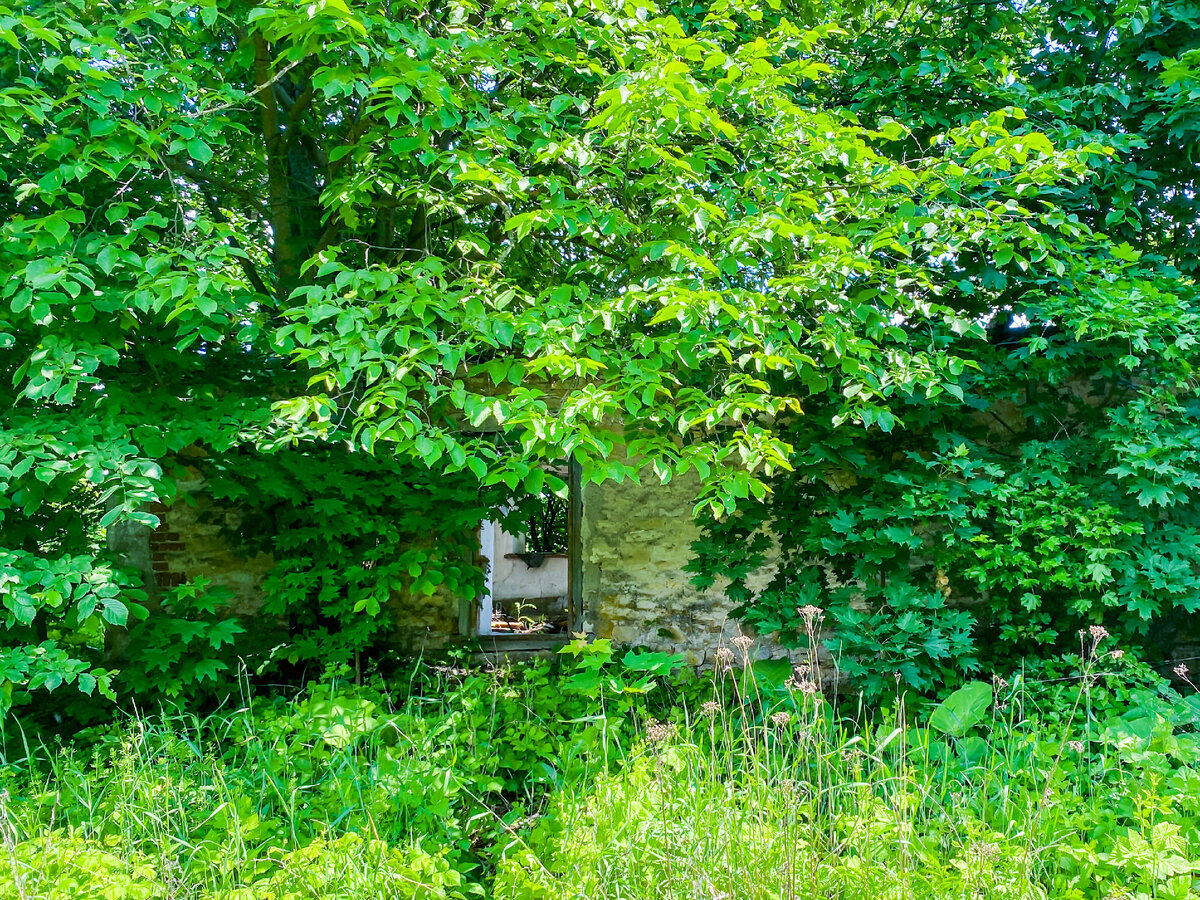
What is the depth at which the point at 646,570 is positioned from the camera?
19.4ft

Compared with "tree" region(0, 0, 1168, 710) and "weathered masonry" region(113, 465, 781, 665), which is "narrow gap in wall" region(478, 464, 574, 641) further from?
"tree" region(0, 0, 1168, 710)

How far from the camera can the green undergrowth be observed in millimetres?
2184

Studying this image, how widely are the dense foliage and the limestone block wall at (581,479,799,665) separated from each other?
1.05m

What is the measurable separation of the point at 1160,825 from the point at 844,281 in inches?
98.6

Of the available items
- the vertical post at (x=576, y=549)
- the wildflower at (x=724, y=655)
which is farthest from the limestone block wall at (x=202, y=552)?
the wildflower at (x=724, y=655)

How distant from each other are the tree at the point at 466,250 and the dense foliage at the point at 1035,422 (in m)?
0.25

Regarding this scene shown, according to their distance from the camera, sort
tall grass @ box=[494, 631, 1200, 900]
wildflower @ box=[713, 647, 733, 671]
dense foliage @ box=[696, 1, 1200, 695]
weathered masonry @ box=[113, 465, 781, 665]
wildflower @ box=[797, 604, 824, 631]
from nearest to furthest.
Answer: tall grass @ box=[494, 631, 1200, 900] → wildflower @ box=[797, 604, 824, 631] → wildflower @ box=[713, 647, 733, 671] → dense foliage @ box=[696, 1, 1200, 695] → weathered masonry @ box=[113, 465, 781, 665]

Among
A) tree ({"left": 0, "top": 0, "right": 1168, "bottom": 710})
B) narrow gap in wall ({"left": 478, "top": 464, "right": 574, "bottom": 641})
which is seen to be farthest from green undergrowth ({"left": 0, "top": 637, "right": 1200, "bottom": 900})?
narrow gap in wall ({"left": 478, "top": 464, "right": 574, "bottom": 641})

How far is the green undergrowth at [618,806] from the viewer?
86.0 inches

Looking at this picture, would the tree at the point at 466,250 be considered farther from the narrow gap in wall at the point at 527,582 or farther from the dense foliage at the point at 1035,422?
the narrow gap in wall at the point at 527,582

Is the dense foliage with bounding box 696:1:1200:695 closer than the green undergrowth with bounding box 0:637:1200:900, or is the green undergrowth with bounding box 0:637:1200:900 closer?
the green undergrowth with bounding box 0:637:1200:900

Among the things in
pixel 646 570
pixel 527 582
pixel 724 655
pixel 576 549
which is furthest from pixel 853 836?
pixel 527 582

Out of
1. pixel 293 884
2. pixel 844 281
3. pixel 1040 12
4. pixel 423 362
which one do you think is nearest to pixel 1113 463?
pixel 844 281

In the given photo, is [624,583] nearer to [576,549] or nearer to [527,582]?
[576,549]
